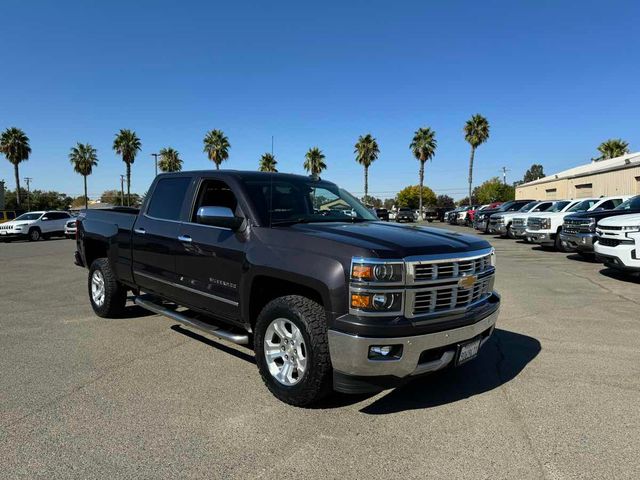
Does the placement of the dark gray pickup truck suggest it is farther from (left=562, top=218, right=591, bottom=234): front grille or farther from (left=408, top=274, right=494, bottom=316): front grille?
(left=562, top=218, right=591, bottom=234): front grille

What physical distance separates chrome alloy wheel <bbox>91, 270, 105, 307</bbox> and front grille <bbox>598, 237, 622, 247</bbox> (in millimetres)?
9178

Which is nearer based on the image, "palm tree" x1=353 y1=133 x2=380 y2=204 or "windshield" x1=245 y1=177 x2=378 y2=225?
"windshield" x1=245 y1=177 x2=378 y2=225

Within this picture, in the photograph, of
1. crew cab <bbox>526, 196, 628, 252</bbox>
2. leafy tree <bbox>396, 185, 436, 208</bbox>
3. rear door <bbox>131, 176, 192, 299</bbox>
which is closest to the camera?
rear door <bbox>131, 176, 192, 299</bbox>

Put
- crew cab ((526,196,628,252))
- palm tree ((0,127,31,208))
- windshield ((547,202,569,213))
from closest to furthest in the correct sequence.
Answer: crew cab ((526,196,628,252)) → windshield ((547,202,569,213)) → palm tree ((0,127,31,208))

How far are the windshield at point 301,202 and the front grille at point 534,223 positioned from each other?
1347 cm

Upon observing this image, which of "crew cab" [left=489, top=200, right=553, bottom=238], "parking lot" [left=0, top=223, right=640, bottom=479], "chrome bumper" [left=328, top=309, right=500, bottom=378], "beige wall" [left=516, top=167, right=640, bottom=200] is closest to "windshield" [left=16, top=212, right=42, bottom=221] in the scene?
"parking lot" [left=0, top=223, right=640, bottom=479]

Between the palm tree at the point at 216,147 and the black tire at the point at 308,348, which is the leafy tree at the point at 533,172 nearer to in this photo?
the palm tree at the point at 216,147

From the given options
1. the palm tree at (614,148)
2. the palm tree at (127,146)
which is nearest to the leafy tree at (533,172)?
the palm tree at (614,148)

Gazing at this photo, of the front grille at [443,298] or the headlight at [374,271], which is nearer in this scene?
the headlight at [374,271]

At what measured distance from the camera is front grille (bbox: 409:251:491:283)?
3355mm

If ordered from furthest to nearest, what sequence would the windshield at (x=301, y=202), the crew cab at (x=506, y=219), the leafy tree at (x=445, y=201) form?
the leafy tree at (x=445, y=201) → the crew cab at (x=506, y=219) → the windshield at (x=301, y=202)

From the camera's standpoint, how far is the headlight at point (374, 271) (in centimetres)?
323

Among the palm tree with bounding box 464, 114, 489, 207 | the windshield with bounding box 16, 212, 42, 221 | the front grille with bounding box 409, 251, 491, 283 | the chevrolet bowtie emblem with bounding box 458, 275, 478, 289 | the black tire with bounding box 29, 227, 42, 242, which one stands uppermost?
the palm tree with bounding box 464, 114, 489, 207

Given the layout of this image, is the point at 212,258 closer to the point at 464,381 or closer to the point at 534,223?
the point at 464,381
